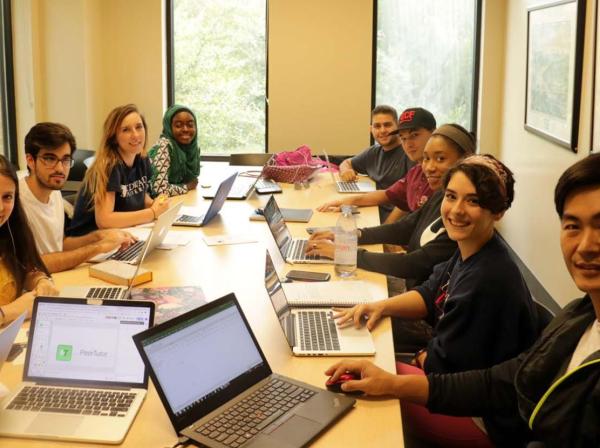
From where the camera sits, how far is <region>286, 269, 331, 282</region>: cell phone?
2536 millimetres

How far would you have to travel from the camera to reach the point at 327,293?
2.33m

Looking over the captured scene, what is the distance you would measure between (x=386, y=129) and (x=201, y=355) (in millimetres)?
3245

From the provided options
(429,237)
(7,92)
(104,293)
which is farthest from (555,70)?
(7,92)

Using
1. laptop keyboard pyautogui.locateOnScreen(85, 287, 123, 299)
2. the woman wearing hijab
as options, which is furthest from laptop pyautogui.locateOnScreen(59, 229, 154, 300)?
the woman wearing hijab

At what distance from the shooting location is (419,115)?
3525mm

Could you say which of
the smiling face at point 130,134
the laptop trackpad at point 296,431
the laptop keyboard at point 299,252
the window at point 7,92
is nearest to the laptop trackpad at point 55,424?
the laptop trackpad at point 296,431

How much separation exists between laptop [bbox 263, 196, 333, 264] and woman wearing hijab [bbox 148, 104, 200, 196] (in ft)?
4.60

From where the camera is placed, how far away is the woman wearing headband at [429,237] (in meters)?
2.65

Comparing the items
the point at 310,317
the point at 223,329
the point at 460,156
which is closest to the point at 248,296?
the point at 310,317

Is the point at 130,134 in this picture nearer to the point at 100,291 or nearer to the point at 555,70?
the point at 100,291

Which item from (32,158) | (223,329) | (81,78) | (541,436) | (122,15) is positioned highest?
(122,15)

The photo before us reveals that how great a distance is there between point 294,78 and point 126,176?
2.99 m

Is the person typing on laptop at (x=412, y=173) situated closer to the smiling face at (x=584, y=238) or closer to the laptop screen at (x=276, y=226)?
the laptop screen at (x=276, y=226)

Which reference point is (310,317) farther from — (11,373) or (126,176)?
(126,176)
